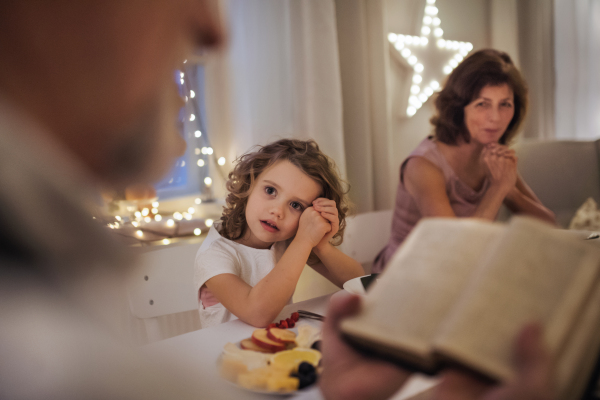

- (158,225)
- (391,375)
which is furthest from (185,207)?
(391,375)

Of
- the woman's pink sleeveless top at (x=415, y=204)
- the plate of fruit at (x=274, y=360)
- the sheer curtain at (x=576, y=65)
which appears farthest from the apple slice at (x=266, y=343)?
the sheer curtain at (x=576, y=65)

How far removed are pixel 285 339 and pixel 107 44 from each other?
0.21 metres

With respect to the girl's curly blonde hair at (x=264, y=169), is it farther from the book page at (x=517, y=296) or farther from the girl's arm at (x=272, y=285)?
the book page at (x=517, y=296)

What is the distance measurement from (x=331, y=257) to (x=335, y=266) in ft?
0.05

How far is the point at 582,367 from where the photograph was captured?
0.46 feet

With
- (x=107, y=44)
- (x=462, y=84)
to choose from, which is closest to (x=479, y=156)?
(x=462, y=84)

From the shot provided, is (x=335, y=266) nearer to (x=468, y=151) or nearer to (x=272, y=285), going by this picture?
(x=272, y=285)

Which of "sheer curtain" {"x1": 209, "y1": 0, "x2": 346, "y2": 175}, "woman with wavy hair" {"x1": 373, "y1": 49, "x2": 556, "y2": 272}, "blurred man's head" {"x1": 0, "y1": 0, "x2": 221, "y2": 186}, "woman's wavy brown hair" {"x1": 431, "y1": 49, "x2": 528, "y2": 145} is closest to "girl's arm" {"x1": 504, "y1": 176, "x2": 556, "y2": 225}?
"woman with wavy hair" {"x1": 373, "y1": 49, "x2": 556, "y2": 272}

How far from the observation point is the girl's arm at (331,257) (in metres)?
0.37

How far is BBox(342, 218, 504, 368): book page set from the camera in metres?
0.13

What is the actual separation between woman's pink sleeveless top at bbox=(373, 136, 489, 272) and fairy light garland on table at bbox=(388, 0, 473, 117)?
9cm

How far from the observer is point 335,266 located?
0.42m

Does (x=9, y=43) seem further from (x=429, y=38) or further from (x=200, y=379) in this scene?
(x=429, y=38)

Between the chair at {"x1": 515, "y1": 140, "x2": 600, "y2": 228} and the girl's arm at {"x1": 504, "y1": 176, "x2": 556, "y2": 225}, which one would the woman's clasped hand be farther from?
the chair at {"x1": 515, "y1": 140, "x2": 600, "y2": 228}
